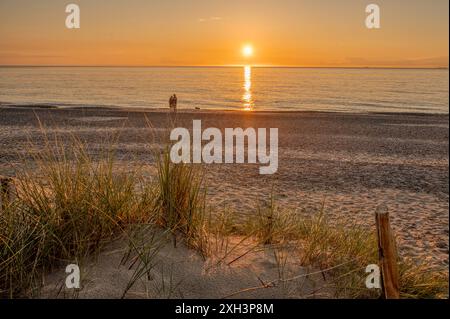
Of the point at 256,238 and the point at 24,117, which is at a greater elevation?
the point at 24,117

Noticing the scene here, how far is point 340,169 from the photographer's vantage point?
1153cm

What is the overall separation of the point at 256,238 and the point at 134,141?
35.3 ft

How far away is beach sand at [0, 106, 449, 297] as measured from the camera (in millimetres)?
7629

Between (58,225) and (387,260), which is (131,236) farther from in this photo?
(387,260)

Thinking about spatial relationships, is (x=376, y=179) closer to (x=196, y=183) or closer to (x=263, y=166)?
(x=263, y=166)

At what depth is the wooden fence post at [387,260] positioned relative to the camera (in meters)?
3.66

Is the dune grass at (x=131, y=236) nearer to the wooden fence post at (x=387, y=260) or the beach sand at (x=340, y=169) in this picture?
the wooden fence post at (x=387, y=260)

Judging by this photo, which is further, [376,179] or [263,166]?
[263,166]

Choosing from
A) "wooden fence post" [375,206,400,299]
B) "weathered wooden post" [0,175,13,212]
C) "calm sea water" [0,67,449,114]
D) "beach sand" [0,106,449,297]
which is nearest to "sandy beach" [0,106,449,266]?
"beach sand" [0,106,449,297]

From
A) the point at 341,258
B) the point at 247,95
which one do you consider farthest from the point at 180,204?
the point at 247,95

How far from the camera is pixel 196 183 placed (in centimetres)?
494

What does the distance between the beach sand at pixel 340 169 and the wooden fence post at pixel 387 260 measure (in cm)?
236

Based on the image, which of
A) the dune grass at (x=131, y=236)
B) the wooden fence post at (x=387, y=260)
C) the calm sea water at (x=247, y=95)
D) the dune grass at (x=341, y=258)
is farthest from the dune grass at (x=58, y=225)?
the calm sea water at (x=247, y=95)
